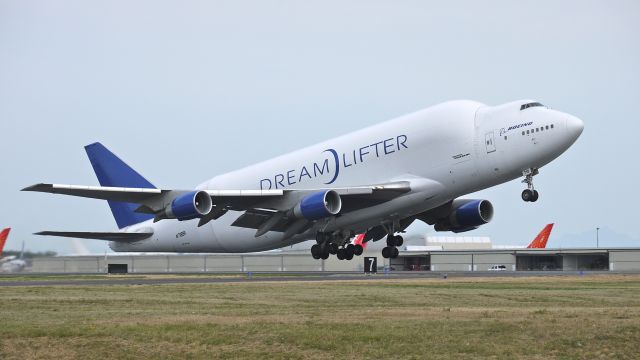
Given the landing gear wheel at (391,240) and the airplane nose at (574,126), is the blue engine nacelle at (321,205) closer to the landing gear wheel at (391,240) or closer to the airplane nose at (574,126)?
the landing gear wheel at (391,240)

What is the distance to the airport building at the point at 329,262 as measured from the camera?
107m

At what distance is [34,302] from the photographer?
42.5 m

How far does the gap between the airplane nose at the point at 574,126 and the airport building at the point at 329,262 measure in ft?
225

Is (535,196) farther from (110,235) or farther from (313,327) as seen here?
(110,235)

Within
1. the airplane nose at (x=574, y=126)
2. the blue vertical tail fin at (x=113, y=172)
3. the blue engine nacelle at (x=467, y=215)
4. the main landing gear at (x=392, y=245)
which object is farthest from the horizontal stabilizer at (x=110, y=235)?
the airplane nose at (x=574, y=126)

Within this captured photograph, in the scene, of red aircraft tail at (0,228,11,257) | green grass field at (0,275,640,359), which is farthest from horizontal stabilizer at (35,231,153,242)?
red aircraft tail at (0,228,11,257)

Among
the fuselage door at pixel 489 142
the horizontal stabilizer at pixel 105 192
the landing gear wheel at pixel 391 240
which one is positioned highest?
the fuselage door at pixel 489 142

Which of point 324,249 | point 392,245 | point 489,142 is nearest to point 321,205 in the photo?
point 324,249

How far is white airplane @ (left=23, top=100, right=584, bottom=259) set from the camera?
3750 cm

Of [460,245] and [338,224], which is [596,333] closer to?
[338,224]

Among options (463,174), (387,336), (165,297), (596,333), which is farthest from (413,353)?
(165,297)

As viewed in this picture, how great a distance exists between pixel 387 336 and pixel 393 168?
Answer: 1250cm

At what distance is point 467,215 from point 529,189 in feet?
28.6

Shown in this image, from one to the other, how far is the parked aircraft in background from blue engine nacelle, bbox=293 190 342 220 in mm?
56366
